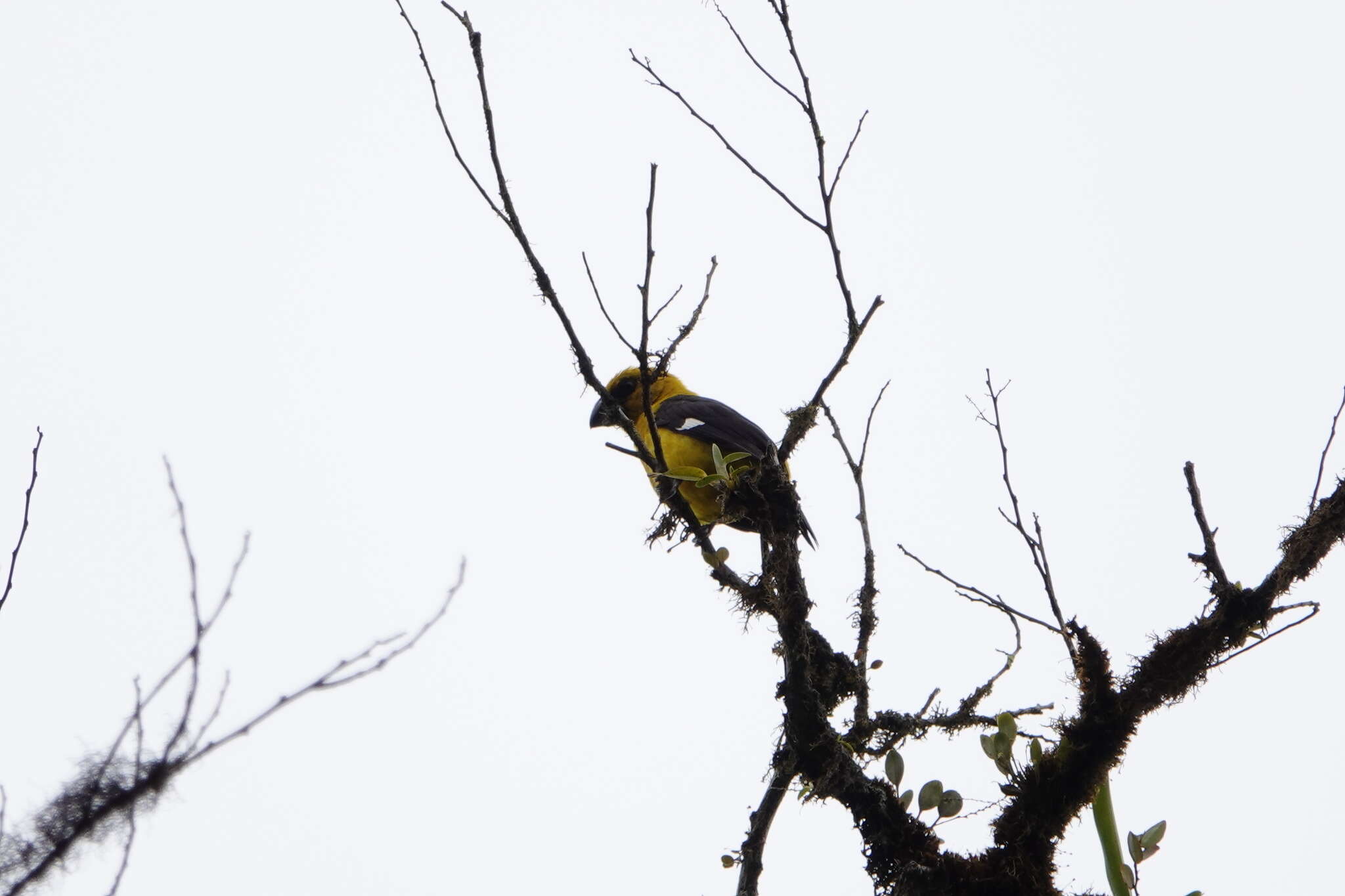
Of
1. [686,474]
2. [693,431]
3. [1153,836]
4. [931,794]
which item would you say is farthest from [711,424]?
[1153,836]

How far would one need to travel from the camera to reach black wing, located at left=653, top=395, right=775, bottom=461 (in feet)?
20.4

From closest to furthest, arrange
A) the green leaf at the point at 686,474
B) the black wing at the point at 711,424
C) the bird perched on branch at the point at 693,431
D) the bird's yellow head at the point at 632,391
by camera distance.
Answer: the green leaf at the point at 686,474 → the bird perched on branch at the point at 693,431 → the black wing at the point at 711,424 → the bird's yellow head at the point at 632,391

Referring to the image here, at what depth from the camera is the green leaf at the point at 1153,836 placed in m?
2.86

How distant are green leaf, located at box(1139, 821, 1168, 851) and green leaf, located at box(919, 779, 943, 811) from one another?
51 cm

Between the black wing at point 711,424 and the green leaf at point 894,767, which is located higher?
the black wing at point 711,424

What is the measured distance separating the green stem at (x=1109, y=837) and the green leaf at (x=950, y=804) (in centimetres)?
35

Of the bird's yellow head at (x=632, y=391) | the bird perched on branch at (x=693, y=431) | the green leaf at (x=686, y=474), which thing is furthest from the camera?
the bird's yellow head at (x=632, y=391)

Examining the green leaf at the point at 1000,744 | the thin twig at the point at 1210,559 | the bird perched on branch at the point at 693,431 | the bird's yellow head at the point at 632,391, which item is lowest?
the green leaf at the point at 1000,744

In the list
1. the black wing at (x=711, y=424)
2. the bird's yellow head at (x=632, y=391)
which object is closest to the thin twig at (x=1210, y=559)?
the black wing at (x=711, y=424)

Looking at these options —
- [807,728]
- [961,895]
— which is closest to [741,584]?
[807,728]

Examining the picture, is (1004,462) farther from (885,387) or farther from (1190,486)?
(1190,486)

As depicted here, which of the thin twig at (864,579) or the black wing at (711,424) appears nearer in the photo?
the thin twig at (864,579)

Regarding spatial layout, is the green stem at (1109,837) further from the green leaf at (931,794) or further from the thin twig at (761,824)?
the thin twig at (761,824)

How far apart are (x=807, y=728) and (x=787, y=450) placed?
1.00m
